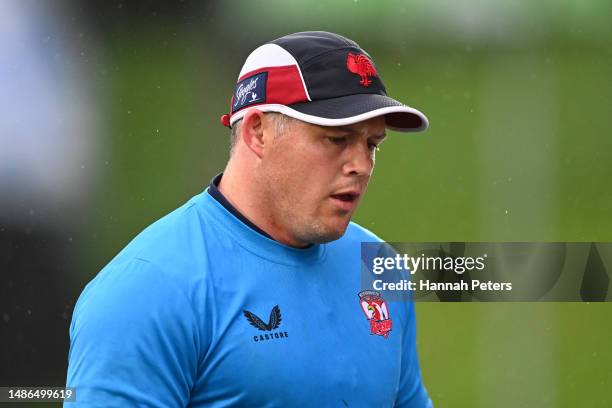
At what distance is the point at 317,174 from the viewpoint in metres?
1.68

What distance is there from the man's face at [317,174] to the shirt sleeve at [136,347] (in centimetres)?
28

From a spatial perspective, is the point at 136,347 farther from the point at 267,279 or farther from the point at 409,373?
the point at 409,373

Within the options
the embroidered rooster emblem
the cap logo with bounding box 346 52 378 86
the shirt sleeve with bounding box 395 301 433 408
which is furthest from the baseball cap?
the shirt sleeve with bounding box 395 301 433 408

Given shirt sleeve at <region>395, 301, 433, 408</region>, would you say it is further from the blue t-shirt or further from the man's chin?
the man's chin

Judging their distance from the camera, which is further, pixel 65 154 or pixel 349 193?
pixel 65 154

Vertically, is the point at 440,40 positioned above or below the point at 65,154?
above

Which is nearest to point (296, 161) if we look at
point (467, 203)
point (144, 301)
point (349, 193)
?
point (349, 193)

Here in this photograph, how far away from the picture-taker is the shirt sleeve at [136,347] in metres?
1.52

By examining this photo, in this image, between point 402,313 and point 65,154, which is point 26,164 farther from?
point 402,313

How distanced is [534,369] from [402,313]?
3.39 metres

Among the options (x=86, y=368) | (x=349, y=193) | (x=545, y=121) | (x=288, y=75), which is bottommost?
(x=86, y=368)

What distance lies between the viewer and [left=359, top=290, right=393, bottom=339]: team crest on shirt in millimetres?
1834

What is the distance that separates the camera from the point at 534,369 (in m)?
5.09

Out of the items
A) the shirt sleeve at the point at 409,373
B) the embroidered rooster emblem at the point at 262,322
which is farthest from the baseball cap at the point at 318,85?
the shirt sleeve at the point at 409,373
